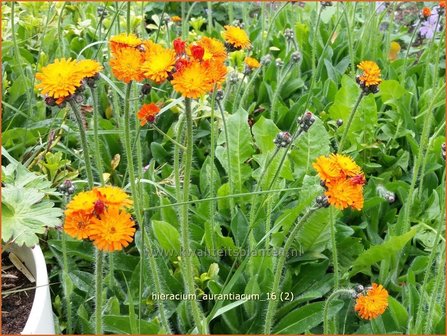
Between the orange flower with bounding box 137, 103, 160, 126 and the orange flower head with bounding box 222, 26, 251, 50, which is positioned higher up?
the orange flower head with bounding box 222, 26, 251, 50

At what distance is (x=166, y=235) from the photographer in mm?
1502

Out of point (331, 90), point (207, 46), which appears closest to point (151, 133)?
point (331, 90)

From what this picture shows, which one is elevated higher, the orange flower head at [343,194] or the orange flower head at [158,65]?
the orange flower head at [158,65]

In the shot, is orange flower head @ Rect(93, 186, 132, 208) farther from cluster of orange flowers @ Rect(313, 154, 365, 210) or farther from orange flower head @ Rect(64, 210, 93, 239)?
cluster of orange flowers @ Rect(313, 154, 365, 210)

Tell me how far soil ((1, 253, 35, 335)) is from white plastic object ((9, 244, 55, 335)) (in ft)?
0.10

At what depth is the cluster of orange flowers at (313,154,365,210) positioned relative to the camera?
1.04 meters

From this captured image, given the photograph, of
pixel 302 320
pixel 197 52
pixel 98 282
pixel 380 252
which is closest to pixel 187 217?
pixel 98 282

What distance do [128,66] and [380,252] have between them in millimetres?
777

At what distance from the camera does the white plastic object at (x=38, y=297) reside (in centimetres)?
111

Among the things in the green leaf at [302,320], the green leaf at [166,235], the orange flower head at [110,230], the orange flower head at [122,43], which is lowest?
the green leaf at [302,320]

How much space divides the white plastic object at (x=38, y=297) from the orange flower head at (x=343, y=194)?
0.54 metres

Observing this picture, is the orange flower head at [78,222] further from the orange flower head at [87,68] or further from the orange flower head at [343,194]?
the orange flower head at [343,194]

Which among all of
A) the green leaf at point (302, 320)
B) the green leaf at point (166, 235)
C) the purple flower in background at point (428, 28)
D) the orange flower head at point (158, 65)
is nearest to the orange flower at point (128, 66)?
the orange flower head at point (158, 65)

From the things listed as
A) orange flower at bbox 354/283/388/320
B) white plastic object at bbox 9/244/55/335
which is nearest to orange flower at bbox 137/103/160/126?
white plastic object at bbox 9/244/55/335
